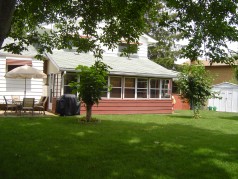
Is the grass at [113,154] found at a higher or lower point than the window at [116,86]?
lower

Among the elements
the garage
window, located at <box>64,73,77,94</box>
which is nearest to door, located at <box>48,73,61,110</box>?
window, located at <box>64,73,77,94</box>

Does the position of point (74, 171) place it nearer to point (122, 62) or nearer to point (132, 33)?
point (132, 33)

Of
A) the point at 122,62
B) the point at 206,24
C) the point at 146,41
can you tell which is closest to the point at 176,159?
the point at 206,24

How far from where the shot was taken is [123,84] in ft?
70.5

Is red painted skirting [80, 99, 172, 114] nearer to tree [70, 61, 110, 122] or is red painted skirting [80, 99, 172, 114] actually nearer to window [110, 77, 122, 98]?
window [110, 77, 122, 98]

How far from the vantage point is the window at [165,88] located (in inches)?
922

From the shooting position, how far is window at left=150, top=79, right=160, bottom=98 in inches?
899

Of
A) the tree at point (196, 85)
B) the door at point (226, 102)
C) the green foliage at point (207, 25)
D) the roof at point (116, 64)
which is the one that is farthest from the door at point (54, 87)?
the door at point (226, 102)

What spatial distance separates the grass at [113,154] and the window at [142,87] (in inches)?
405

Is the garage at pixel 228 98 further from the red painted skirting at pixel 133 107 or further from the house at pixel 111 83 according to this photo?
the house at pixel 111 83

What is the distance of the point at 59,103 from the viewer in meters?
18.2

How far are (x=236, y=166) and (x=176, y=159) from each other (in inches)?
52.1

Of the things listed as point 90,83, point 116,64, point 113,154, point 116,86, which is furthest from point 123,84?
point 113,154

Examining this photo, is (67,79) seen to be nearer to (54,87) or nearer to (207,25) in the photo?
(54,87)
